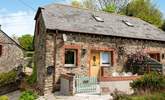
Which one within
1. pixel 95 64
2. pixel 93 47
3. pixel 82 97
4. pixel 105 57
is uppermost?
pixel 93 47

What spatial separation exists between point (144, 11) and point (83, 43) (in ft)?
89.8

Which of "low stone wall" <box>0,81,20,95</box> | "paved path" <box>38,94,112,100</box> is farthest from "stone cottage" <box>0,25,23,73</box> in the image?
"paved path" <box>38,94,112,100</box>

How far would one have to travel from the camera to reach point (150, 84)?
13867mm

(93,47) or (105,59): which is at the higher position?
(93,47)

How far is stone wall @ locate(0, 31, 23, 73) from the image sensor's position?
28.9 meters

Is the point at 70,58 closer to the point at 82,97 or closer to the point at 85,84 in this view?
the point at 85,84

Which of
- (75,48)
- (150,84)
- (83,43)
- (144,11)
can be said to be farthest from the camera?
(144,11)

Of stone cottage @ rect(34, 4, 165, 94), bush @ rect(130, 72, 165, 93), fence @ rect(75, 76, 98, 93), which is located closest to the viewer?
bush @ rect(130, 72, 165, 93)

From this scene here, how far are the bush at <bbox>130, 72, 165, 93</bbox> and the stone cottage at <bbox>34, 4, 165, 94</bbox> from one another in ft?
9.97

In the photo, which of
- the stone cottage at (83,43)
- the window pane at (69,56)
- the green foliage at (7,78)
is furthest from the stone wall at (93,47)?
the green foliage at (7,78)

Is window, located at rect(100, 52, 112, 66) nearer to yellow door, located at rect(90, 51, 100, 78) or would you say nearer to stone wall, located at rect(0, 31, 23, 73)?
yellow door, located at rect(90, 51, 100, 78)

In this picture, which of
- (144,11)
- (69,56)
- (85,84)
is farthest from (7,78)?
(144,11)

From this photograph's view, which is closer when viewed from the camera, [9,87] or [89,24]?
[89,24]

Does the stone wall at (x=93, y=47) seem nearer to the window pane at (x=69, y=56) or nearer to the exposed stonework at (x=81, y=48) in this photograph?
the exposed stonework at (x=81, y=48)
